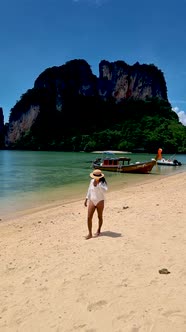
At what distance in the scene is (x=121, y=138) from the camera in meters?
127

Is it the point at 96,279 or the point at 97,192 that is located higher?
the point at 97,192

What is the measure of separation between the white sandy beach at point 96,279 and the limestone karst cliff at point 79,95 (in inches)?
5949

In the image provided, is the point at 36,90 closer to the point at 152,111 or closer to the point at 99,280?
the point at 152,111

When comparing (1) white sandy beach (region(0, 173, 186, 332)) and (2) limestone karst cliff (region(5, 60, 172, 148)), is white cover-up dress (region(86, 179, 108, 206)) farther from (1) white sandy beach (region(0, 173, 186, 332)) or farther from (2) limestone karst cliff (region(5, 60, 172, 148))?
(2) limestone karst cliff (region(5, 60, 172, 148))


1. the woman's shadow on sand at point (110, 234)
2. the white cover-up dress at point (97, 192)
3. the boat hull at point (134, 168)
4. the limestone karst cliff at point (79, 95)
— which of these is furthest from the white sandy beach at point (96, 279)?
the limestone karst cliff at point (79, 95)

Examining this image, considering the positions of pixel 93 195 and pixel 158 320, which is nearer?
pixel 158 320

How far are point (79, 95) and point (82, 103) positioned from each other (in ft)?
16.8

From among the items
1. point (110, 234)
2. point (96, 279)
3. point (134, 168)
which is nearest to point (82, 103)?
point (134, 168)

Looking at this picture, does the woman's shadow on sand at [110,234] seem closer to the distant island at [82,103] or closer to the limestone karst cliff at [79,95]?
the distant island at [82,103]

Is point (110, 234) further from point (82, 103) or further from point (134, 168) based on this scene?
point (82, 103)

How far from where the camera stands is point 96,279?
5.28 metres

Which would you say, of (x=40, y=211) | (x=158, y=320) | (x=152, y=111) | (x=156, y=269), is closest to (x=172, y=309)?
(x=158, y=320)

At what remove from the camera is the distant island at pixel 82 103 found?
15288 centimetres

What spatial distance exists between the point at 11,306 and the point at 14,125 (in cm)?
17972
